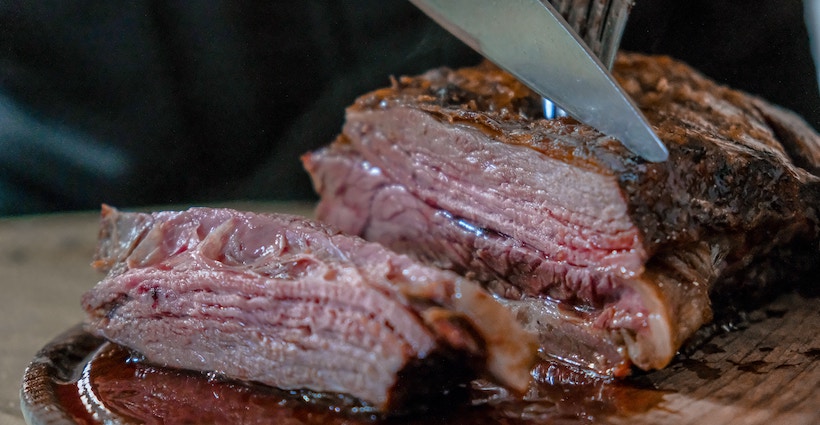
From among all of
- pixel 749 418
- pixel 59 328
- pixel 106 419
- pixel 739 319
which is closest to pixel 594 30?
pixel 739 319

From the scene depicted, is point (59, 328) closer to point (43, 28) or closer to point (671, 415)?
point (43, 28)

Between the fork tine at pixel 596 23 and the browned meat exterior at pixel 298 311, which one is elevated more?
the fork tine at pixel 596 23

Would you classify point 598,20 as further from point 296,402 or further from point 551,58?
point 296,402

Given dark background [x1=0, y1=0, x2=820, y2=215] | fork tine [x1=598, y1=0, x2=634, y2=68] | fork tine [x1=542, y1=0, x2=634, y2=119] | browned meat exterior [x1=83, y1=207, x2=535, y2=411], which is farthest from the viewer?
dark background [x1=0, y1=0, x2=820, y2=215]

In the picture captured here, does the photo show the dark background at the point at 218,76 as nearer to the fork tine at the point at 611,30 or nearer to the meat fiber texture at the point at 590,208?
the meat fiber texture at the point at 590,208


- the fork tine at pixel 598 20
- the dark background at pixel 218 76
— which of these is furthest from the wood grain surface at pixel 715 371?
the dark background at pixel 218 76

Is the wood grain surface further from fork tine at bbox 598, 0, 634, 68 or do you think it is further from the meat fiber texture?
fork tine at bbox 598, 0, 634, 68

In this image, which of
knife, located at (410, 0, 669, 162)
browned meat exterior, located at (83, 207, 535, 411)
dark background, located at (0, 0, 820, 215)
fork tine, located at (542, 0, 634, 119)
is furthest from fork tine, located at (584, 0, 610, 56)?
dark background, located at (0, 0, 820, 215)

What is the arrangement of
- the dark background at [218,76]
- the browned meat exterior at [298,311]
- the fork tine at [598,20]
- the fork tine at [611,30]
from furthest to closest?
the dark background at [218,76], the fork tine at [611,30], the fork tine at [598,20], the browned meat exterior at [298,311]
